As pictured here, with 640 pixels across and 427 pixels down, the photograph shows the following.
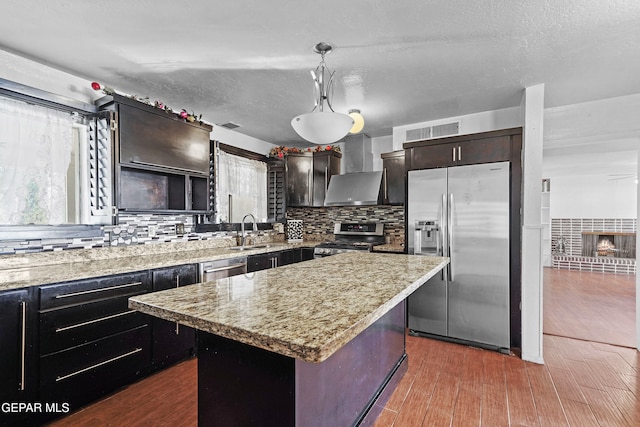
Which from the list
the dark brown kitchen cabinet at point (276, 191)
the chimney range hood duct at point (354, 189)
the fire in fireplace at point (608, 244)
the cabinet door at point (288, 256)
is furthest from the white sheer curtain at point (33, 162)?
the fire in fireplace at point (608, 244)

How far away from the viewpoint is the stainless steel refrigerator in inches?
112

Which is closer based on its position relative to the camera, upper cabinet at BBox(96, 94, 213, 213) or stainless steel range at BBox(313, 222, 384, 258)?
upper cabinet at BBox(96, 94, 213, 213)

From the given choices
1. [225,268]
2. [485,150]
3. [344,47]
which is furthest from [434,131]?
[225,268]

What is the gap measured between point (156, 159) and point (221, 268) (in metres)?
1.18

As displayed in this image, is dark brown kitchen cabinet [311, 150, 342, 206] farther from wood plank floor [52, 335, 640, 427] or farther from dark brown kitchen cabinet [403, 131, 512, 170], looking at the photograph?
wood plank floor [52, 335, 640, 427]

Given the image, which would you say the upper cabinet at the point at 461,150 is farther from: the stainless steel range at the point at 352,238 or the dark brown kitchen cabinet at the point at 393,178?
the stainless steel range at the point at 352,238

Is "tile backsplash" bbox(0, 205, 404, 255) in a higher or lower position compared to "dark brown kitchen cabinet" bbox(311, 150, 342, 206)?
lower

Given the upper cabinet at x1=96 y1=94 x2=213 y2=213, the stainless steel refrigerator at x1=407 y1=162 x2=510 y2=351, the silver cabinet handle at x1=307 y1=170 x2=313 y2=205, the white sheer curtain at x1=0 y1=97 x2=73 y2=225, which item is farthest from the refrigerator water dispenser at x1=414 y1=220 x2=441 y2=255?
the white sheer curtain at x1=0 y1=97 x2=73 y2=225

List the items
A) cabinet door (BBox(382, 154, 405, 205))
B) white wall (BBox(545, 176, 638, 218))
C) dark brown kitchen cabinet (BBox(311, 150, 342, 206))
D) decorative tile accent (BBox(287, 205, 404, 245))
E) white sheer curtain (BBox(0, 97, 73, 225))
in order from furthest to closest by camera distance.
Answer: white wall (BBox(545, 176, 638, 218)), dark brown kitchen cabinet (BBox(311, 150, 342, 206)), decorative tile accent (BBox(287, 205, 404, 245)), cabinet door (BBox(382, 154, 405, 205)), white sheer curtain (BBox(0, 97, 73, 225))

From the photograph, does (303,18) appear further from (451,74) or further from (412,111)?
(412,111)

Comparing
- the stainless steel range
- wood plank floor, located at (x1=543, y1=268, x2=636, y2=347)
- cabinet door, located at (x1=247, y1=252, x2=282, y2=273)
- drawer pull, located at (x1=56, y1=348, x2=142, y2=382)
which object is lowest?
wood plank floor, located at (x1=543, y1=268, x2=636, y2=347)

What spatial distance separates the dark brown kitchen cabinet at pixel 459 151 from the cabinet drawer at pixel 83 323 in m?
2.97

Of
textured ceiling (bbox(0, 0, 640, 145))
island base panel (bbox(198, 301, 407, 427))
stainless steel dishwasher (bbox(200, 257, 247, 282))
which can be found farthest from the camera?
stainless steel dishwasher (bbox(200, 257, 247, 282))

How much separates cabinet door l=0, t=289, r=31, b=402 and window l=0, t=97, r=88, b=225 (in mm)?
697
